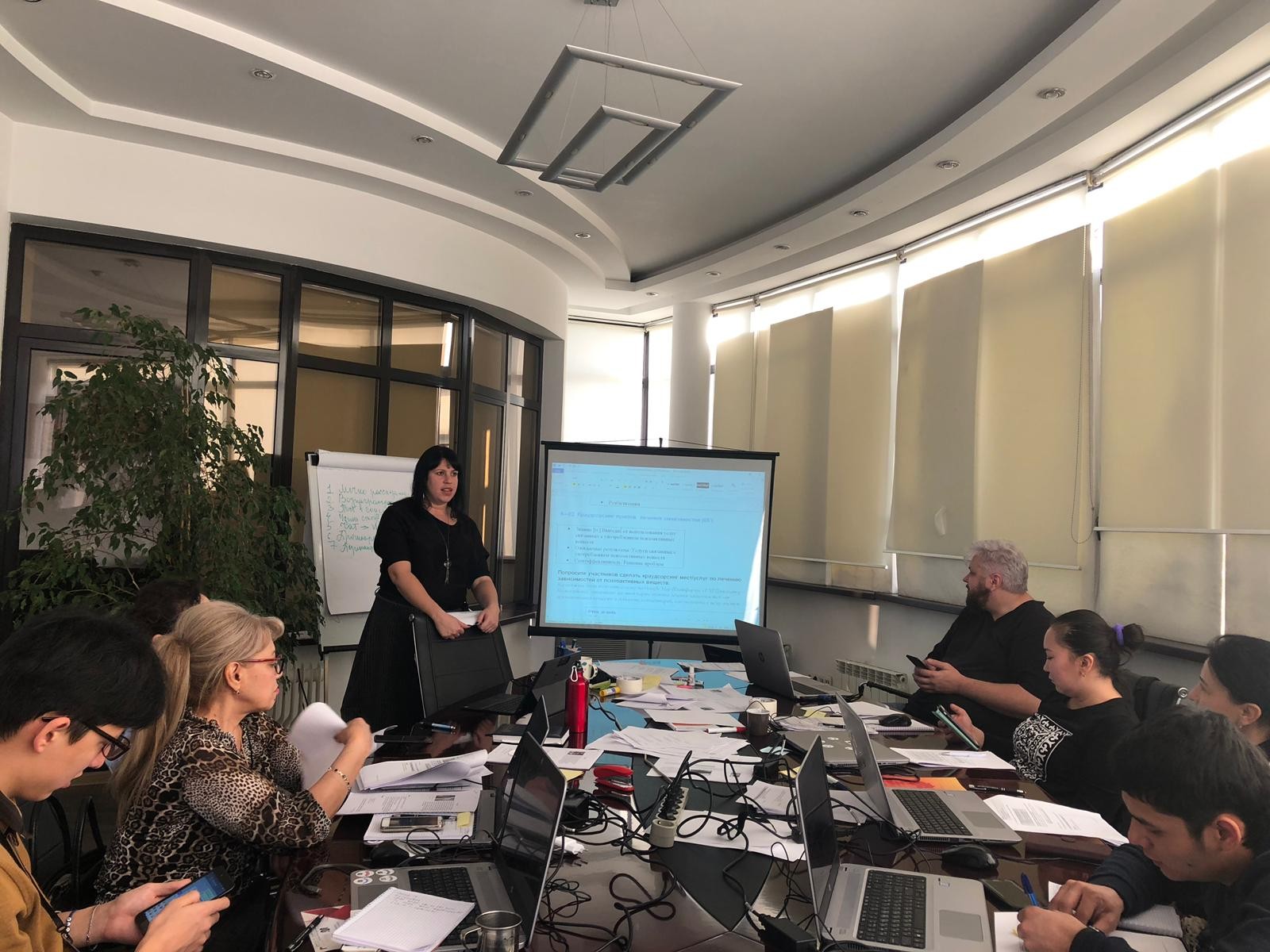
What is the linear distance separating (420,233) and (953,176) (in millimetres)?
3050

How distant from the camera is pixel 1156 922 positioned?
161cm

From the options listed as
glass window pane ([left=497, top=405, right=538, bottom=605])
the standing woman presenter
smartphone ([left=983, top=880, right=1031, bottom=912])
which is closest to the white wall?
glass window pane ([left=497, top=405, right=538, bottom=605])

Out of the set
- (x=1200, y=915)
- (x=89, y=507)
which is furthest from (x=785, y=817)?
(x=89, y=507)

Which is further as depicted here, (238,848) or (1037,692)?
(1037,692)

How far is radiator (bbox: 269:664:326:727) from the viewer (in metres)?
4.75

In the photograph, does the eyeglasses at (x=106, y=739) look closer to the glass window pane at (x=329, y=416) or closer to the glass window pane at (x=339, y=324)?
the glass window pane at (x=329, y=416)

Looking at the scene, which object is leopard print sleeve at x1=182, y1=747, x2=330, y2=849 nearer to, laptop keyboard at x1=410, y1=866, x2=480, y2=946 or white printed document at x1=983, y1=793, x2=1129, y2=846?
laptop keyboard at x1=410, y1=866, x2=480, y2=946

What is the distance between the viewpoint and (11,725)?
1.29 metres

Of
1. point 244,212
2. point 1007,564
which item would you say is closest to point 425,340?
point 244,212

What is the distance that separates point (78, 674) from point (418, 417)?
4.47m

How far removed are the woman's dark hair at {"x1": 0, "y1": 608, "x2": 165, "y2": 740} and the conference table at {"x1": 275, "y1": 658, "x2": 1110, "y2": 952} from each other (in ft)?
1.49

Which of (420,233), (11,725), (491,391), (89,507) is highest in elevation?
(420,233)

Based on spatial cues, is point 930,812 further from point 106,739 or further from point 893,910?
point 106,739

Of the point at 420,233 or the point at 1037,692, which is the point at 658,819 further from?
the point at 420,233
